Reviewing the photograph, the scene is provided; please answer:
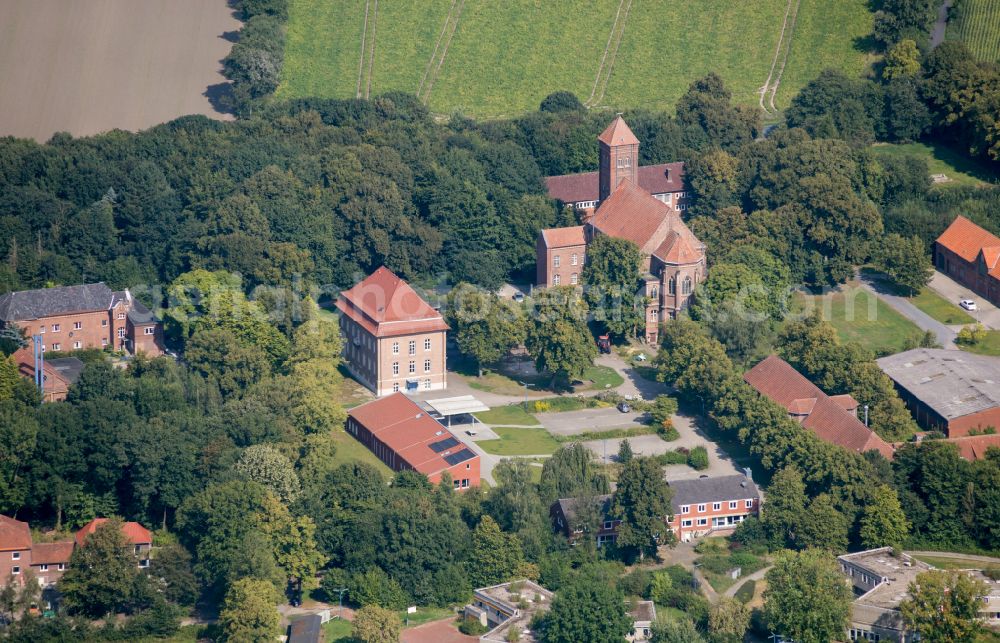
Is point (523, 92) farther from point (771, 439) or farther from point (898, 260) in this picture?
point (771, 439)

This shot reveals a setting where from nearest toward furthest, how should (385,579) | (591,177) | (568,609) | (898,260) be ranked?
(568,609) → (385,579) → (898,260) → (591,177)

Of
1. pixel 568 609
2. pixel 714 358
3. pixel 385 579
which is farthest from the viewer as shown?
pixel 714 358

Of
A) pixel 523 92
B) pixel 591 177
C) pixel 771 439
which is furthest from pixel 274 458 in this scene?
pixel 523 92

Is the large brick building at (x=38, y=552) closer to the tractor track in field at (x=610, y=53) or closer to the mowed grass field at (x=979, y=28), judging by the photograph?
the tractor track in field at (x=610, y=53)

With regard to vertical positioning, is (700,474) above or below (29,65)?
below

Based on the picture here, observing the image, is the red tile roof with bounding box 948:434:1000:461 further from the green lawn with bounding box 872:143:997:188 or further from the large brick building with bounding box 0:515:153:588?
the large brick building with bounding box 0:515:153:588

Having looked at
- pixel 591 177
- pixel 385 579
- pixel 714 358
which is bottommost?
pixel 385 579

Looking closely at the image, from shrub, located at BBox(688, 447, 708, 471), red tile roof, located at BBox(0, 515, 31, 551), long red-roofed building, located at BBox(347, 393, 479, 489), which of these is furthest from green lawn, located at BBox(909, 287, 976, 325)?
red tile roof, located at BBox(0, 515, 31, 551)
